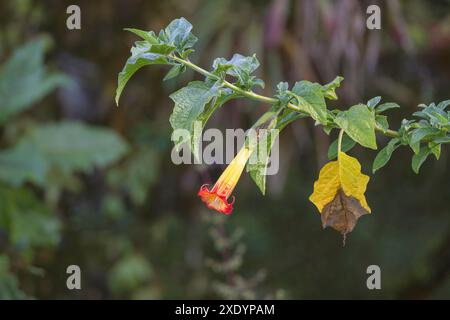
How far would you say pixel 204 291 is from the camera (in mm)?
2693

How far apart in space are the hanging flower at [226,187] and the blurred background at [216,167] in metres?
1.43

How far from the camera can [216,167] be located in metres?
2.35

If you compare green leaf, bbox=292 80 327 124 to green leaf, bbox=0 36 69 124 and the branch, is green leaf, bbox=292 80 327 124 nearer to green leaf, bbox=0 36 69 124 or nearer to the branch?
the branch

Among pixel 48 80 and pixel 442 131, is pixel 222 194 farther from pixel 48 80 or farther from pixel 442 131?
pixel 48 80

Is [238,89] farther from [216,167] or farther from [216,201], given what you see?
[216,167]

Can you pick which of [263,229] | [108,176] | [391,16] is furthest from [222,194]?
[263,229]

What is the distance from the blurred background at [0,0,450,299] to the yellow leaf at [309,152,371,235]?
147cm

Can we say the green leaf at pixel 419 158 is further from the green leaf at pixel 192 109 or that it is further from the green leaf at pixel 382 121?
the green leaf at pixel 192 109

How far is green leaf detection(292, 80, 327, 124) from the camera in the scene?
2.09 ft

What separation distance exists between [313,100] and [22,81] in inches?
56.8

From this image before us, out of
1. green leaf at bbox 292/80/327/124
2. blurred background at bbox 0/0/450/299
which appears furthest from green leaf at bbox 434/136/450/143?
blurred background at bbox 0/0/450/299

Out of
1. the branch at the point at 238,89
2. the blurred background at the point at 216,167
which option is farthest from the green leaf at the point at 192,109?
the blurred background at the point at 216,167

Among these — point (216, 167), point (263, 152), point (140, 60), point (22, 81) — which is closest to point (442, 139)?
point (263, 152)
